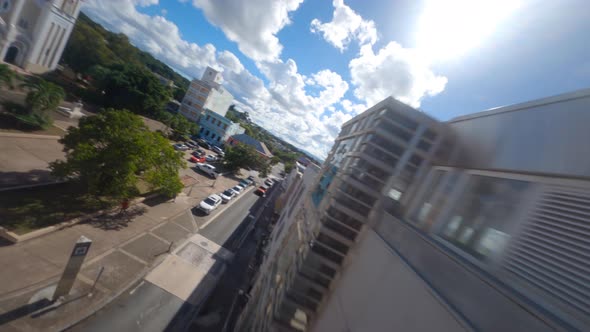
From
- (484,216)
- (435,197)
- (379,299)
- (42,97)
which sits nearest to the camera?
(484,216)

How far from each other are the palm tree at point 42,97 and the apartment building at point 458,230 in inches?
1409

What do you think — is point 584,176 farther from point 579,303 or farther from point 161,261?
point 161,261

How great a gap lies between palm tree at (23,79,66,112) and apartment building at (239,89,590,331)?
3580cm

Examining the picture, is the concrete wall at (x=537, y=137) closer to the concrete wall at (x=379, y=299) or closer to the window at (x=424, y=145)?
the window at (x=424, y=145)

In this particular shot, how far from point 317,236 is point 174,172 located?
18860 mm

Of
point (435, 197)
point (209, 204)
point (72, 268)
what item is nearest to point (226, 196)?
point (209, 204)

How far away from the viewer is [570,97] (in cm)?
345

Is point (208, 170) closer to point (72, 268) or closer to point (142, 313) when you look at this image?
point (142, 313)

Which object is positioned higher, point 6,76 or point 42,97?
point 42,97

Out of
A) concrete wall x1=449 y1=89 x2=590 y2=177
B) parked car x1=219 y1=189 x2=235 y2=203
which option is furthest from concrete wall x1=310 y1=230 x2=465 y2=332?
parked car x1=219 y1=189 x2=235 y2=203

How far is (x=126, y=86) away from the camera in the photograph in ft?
165

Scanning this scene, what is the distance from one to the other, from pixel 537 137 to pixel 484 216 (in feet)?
4.43

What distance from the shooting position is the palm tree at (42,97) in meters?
27.7

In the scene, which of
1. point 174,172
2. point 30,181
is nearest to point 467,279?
point 174,172
